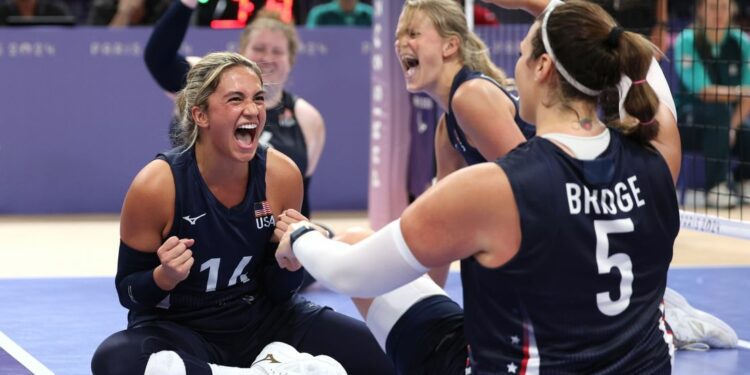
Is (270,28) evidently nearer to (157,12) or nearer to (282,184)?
(282,184)

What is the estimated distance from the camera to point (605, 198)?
2.66 m

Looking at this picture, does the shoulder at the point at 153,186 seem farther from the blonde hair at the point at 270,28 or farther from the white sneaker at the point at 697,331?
the blonde hair at the point at 270,28

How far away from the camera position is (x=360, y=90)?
975 cm

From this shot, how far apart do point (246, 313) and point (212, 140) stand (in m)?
0.56

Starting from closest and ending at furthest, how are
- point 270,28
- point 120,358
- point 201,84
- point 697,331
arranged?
point 120,358
point 201,84
point 697,331
point 270,28

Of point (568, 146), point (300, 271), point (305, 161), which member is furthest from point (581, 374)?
point (305, 161)

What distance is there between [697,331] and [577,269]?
2315 mm

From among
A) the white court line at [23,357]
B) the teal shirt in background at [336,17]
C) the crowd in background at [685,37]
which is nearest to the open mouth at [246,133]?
the white court line at [23,357]

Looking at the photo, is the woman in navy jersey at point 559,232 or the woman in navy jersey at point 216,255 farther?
the woman in navy jersey at point 216,255

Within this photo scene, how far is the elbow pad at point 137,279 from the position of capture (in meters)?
3.64

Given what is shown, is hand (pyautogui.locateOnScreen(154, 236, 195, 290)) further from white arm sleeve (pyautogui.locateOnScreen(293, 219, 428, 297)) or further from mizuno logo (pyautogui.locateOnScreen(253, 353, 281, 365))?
white arm sleeve (pyautogui.locateOnScreen(293, 219, 428, 297))

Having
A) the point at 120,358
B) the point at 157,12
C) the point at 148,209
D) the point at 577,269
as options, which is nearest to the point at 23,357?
the point at 120,358

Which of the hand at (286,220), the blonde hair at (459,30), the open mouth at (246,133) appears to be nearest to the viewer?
the hand at (286,220)

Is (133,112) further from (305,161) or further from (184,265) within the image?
(184,265)
